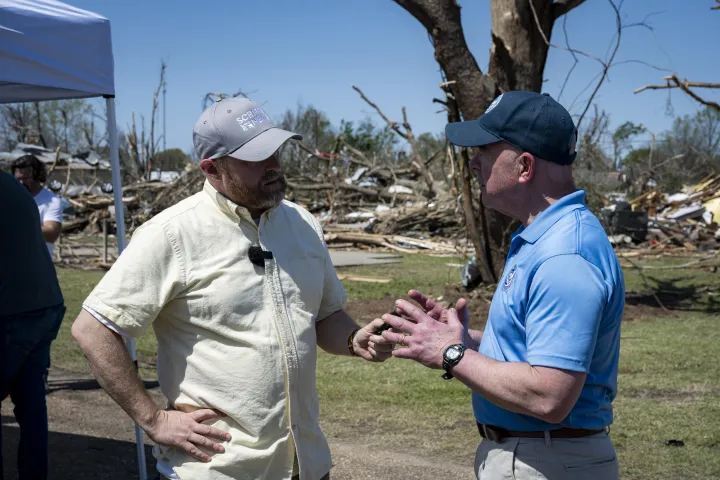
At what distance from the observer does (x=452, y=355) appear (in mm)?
2250

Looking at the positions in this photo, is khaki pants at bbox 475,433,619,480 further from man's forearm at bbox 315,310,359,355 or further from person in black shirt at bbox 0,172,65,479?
person in black shirt at bbox 0,172,65,479

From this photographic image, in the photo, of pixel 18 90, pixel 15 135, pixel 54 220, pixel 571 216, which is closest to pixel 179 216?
pixel 571 216

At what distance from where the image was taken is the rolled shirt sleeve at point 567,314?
2066 millimetres

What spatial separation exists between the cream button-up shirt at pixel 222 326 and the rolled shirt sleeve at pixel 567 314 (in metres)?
0.92

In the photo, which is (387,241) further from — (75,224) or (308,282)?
(308,282)

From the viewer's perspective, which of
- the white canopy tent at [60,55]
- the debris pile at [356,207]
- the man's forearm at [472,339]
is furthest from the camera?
the debris pile at [356,207]

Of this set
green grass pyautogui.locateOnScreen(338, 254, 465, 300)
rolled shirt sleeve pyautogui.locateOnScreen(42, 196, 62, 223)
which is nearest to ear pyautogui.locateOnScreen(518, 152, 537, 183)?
rolled shirt sleeve pyautogui.locateOnScreen(42, 196, 62, 223)

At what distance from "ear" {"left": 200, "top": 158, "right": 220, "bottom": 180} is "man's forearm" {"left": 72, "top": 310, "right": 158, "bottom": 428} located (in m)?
0.65

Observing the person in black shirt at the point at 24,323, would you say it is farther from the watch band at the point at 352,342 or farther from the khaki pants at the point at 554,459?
the khaki pants at the point at 554,459

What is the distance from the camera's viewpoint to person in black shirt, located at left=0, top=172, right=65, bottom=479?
4422mm

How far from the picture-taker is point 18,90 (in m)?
5.21

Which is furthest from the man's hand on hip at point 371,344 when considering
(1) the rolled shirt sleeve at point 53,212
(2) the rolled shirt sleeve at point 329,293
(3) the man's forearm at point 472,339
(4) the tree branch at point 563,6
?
(4) the tree branch at point 563,6

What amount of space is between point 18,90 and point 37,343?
6.07ft

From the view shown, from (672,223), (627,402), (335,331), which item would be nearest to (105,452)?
(335,331)
